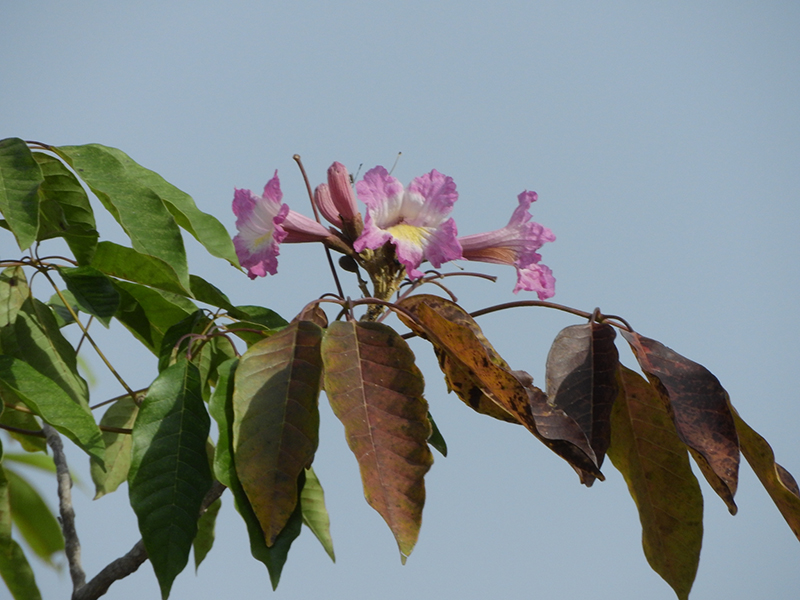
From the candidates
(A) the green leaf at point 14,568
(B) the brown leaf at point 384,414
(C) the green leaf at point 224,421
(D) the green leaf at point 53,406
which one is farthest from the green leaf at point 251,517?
(A) the green leaf at point 14,568

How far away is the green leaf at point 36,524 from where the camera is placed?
4.54 metres

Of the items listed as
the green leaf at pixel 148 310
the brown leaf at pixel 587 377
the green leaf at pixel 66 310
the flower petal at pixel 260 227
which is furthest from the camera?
the green leaf at pixel 66 310

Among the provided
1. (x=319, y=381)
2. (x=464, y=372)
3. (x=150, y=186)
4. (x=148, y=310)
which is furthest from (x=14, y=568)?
(x=464, y=372)

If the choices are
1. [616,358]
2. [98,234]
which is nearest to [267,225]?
[98,234]

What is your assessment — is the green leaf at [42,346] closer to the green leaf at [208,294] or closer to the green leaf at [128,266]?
the green leaf at [128,266]

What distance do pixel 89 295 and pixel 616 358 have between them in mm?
1153

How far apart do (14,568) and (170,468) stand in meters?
1.17

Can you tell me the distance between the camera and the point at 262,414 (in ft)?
3.84

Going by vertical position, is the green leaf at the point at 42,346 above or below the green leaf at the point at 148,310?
below

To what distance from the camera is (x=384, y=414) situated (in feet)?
3.83

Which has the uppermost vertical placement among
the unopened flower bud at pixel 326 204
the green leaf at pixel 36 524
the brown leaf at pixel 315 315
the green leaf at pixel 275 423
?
the green leaf at pixel 36 524

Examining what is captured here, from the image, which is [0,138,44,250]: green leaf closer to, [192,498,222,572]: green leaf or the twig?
the twig

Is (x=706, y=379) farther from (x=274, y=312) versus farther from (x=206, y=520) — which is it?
(x=206, y=520)

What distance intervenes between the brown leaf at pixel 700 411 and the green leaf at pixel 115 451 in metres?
1.34
